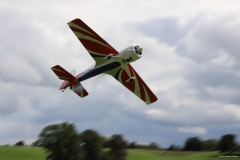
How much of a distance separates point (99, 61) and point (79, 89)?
3663mm

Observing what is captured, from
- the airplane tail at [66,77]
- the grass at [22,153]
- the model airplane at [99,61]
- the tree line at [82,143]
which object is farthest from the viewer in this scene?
the grass at [22,153]

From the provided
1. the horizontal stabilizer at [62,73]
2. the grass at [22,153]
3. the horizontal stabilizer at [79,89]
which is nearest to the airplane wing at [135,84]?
the horizontal stabilizer at [79,89]

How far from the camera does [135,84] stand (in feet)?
124

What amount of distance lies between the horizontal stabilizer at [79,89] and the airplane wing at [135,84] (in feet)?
8.62

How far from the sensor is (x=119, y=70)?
35312 millimetres

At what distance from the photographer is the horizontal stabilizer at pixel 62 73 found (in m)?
35.1

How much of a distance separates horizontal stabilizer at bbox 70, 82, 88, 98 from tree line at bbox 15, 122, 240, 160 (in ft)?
171

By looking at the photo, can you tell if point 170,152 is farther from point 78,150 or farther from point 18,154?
point 18,154

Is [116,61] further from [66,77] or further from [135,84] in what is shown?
[135,84]

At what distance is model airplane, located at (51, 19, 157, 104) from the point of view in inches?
1262

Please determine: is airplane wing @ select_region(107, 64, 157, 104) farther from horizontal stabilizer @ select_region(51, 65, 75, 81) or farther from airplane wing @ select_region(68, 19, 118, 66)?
horizontal stabilizer @ select_region(51, 65, 75, 81)

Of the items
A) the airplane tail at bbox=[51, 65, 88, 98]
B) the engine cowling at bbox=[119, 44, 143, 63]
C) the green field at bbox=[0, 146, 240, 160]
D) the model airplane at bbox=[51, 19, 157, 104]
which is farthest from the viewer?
the green field at bbox=[0, 146, 240, 160]

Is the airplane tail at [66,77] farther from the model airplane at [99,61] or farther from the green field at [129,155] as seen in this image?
the green field at [129,155]

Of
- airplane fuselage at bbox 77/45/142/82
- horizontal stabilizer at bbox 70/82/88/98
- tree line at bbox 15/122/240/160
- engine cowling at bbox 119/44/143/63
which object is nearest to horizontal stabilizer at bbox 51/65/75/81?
horizontal stabilizer at bbox 70/82/88/98
